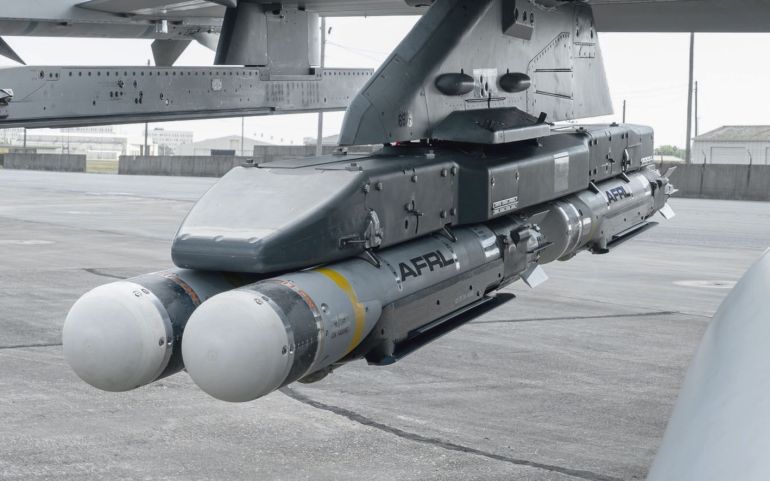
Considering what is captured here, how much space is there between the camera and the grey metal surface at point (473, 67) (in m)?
8.37

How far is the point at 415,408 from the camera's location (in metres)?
7.84

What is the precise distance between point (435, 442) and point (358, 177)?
6.51 feet

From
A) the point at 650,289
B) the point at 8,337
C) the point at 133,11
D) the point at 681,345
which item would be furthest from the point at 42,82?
the point at 650,289

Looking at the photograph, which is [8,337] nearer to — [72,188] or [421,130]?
[421,130]

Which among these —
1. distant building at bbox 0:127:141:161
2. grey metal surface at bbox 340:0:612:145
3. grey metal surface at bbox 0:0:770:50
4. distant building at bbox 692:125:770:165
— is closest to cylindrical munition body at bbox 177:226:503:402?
grey metal surface at bbox 340:0:612:145

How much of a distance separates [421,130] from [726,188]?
31477 millimetres

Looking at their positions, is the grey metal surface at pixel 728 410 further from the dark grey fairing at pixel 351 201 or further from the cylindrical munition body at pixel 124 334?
the dark grey fairing at pixel 351 201

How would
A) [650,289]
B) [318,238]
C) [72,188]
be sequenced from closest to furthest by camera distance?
[318,238], [650,289], [72,188]

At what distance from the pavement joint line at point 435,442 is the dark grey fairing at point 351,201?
1420mm

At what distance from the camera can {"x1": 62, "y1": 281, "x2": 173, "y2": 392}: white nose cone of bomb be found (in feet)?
18.0

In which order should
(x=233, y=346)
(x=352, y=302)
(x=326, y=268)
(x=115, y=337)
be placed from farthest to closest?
(x=326, y=268)
(x=352, y=302)
(x=115, y=337)
(x=233, y=346)

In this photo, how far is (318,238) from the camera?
6371 millimetres

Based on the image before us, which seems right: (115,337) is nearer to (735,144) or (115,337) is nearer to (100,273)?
(100,273)

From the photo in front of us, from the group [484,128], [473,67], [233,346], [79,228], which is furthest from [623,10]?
[79,228]
